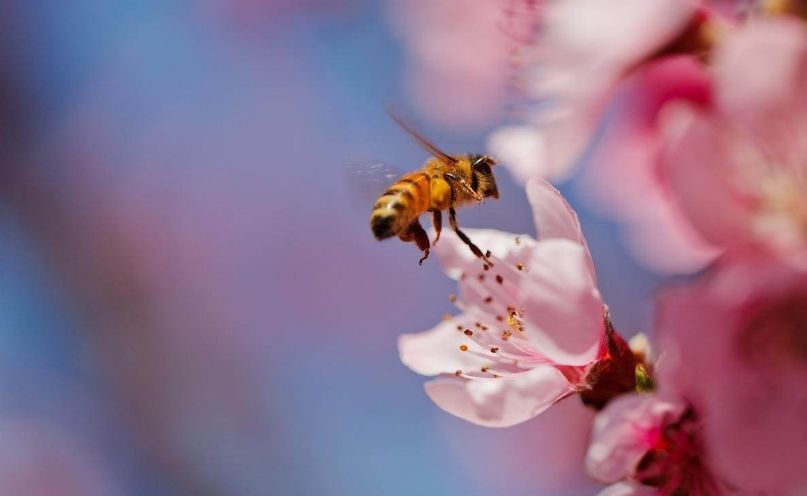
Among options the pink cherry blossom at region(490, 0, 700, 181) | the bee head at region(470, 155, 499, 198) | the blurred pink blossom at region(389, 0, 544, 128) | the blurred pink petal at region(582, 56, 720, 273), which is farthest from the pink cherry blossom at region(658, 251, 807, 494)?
the blurred pink blossom at region(389, 0, 544, 128)

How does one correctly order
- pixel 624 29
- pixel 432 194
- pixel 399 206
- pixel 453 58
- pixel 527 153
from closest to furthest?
pixel 624 29 < pixel 527 153 < pixel 399 206 < pixel 432 194 < pixel 453 58

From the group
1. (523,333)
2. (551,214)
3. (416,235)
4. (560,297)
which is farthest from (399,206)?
(560,297)

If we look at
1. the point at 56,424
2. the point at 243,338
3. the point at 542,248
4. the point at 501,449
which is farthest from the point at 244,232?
the point at 542,248

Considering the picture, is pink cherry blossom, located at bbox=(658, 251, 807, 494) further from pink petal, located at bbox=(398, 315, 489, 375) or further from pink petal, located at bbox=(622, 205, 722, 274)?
pink petal, located at bbox=(398, 315, 489, 375)

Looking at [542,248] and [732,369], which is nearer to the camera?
[732,369]

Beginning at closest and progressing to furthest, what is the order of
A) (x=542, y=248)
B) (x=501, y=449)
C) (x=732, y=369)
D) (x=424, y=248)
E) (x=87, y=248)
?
(x=732, y=369), (x=542, y=248), (x=424, y=248), (x=501, y=449), (x=87, y=248)

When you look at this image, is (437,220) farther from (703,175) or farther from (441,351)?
(703,175)

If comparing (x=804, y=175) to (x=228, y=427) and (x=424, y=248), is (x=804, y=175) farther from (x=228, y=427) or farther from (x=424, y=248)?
(x=228, y=427)
